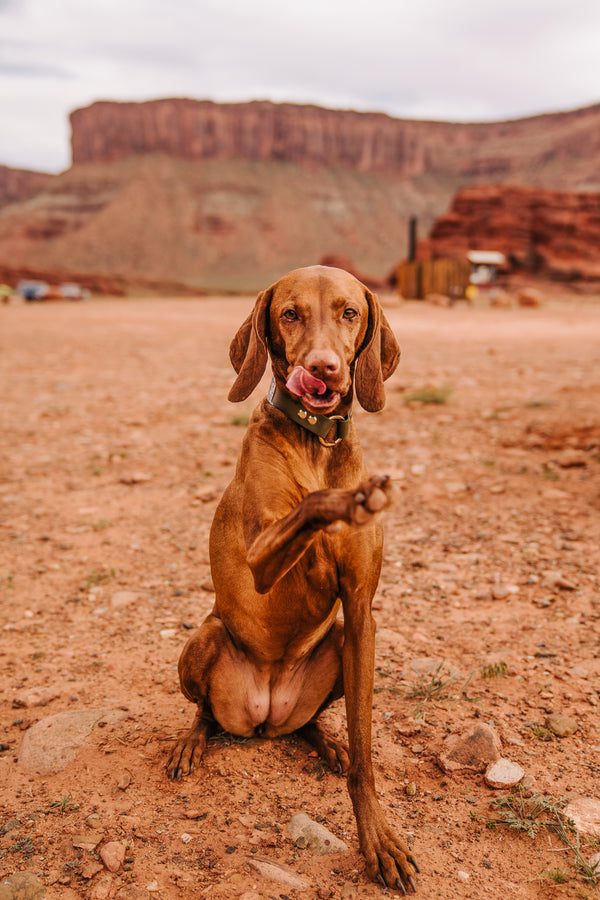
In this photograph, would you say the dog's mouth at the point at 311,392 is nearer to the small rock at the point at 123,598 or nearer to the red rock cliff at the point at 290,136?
the small rock at the point at 123,598

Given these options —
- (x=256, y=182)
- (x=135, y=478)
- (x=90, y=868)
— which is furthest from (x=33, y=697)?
(x=256, y=182)

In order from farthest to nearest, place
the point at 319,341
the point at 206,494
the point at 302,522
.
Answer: the point at 206,494 < the point at 319,341 < the point at 302,522

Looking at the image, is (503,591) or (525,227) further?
(525,227)

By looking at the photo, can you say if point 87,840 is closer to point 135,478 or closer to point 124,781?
point 124,781

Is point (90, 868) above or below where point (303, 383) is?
below

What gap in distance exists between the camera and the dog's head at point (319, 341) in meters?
2.23

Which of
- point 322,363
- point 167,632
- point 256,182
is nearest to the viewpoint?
point 322,363

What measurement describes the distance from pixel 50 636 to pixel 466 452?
4486 mm

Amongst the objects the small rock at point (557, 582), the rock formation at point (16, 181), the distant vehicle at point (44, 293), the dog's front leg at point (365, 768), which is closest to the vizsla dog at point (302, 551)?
the dog's front leg at point (365, 768)

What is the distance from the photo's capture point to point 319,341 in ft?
7.42

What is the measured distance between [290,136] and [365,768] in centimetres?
12148

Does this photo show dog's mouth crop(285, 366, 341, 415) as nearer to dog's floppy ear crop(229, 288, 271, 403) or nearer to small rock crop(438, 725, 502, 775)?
dog's floppy ear crop(229, 288, 271, 403)

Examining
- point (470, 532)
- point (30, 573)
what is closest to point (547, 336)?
point (470, 532)

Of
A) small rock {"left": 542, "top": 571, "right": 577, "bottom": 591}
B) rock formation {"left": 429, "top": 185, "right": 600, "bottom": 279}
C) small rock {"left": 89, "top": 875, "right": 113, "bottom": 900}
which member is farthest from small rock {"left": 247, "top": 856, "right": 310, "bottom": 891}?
rock formation {"left": 429, "top": 185, "right": 600, "bottom": 279}
